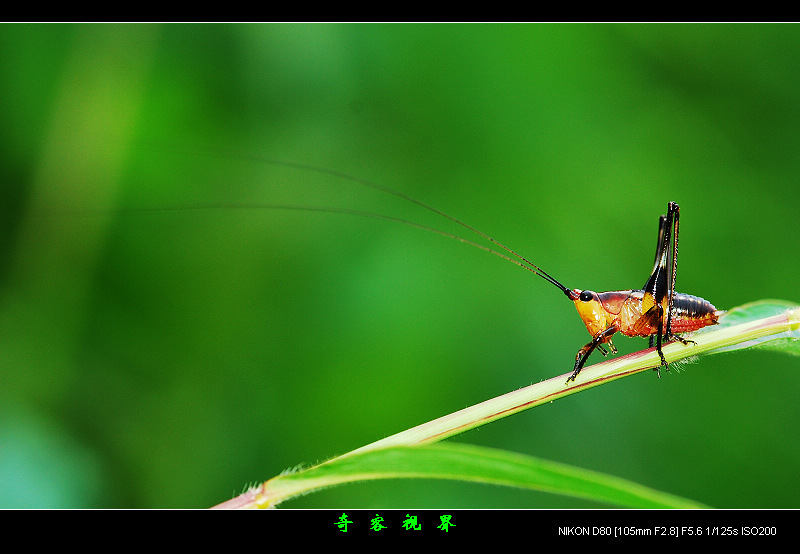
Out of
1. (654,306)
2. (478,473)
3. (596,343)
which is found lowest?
(478,473)

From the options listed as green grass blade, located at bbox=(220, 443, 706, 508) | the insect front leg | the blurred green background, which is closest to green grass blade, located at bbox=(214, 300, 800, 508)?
green grass blade, located at bbox=(220, 443, 706, 508)

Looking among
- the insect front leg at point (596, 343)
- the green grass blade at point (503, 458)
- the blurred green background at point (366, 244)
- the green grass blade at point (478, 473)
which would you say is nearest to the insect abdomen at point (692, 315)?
the insect front leg at point (596, 343)

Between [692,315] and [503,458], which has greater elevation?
[692,315]

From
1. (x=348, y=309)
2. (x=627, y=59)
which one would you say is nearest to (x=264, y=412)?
(x=348, y=309)

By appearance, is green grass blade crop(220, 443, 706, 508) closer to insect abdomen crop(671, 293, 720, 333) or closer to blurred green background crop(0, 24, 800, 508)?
insect abdomen crop(671, 293, 720, 333)

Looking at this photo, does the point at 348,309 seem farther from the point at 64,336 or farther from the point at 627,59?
the point at 627,59

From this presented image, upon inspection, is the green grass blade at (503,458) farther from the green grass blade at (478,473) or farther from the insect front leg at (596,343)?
the insect front leg at (596,343)

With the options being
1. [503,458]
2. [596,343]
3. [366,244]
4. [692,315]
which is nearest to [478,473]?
[503,458]

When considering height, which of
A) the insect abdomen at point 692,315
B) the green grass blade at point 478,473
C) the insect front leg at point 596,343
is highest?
the insect abdomen at point 692,315

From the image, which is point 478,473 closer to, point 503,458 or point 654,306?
point 503,458
